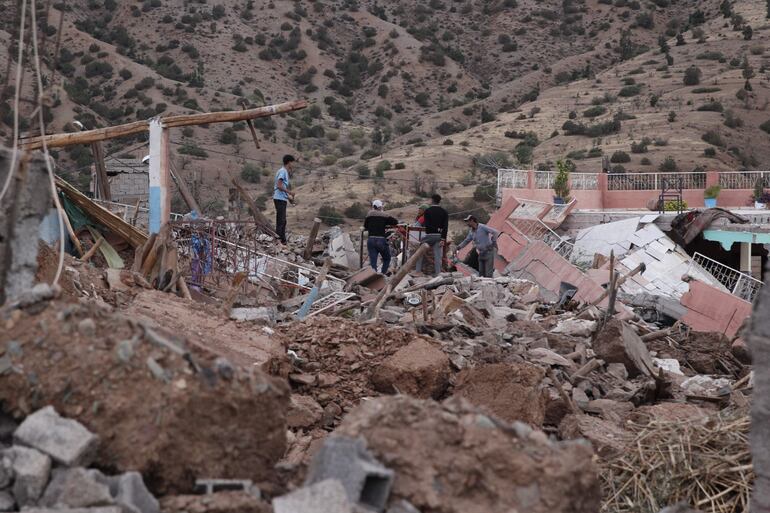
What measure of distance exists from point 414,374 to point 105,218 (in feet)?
14.9

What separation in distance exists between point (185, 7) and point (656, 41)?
28868 mm

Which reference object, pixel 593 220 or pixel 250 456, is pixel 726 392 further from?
pixel 593 220

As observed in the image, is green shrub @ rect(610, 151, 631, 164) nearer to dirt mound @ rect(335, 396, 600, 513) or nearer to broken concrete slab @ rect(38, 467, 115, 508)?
dirt mound @ rect(335, 396, 600, 513)

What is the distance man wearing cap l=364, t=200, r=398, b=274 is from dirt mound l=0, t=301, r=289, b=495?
32.2ft

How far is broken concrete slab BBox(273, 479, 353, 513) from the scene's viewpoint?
3229 mm

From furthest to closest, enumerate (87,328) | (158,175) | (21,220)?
(158,175), (21,220), (87,328)

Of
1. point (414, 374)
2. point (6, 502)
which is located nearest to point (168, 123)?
point (414, 374)

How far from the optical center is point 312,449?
564cm

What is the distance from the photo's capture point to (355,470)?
3.41m

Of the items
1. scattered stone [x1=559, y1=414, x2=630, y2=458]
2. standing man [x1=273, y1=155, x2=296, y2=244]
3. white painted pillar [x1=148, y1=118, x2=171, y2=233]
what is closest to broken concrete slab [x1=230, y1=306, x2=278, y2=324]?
white painted pillar [x1=148, y1=118, x2=171, y2=233]

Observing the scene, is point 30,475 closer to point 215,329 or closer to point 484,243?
point 215,329

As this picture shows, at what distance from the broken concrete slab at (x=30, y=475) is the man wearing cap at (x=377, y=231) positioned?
1034 cm

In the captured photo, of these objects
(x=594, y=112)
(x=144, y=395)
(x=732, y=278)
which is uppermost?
(x=594, y=112)

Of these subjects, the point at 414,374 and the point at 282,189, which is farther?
the point at 282,189
